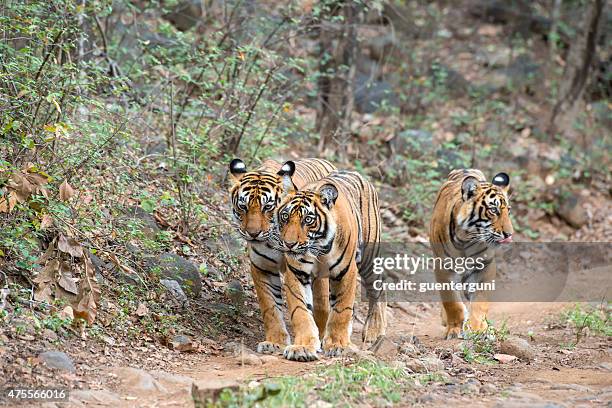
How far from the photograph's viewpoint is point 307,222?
6.55 m

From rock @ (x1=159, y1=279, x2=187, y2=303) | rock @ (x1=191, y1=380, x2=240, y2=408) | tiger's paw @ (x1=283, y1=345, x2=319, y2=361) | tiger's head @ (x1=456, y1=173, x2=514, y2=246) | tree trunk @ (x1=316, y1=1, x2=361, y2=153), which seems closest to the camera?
rock @ (x1=191, y1=380, x2=240, y2=408)

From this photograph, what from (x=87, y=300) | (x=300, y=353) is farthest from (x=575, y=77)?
(x=87, y=300)

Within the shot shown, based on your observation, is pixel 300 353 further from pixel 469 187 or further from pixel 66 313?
pixel 469 187

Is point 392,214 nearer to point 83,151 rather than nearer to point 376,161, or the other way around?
point 376,161

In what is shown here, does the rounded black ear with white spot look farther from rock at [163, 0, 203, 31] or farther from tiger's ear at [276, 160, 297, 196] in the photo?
rock at [163, 0, 203, 31]

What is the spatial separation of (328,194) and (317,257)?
1.67 ft

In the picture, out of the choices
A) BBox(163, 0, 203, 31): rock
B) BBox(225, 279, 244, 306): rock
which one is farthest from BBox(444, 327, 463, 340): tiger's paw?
BBox(163, 0, 203, 31): rock

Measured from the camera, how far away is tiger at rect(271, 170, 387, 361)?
653 centimetres

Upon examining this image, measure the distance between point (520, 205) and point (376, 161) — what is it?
2611 millimetres

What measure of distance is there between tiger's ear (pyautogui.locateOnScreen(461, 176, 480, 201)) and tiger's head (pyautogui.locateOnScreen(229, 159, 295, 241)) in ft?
5.69

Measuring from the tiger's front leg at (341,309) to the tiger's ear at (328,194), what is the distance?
56cm

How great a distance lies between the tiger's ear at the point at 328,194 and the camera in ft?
21.9

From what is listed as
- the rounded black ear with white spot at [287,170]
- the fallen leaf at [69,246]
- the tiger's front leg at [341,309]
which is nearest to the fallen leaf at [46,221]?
the fallen leaf at [69,246]

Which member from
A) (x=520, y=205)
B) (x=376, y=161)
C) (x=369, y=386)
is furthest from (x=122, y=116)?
(x=520, y=205)
